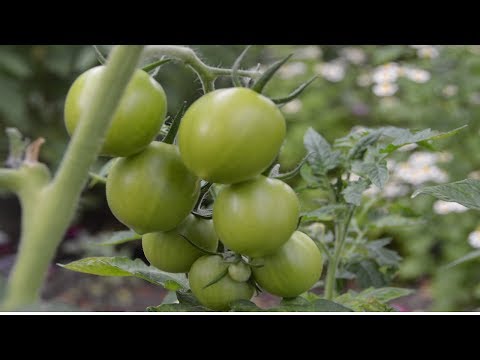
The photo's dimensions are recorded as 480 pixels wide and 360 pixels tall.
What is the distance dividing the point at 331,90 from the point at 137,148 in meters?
2.12

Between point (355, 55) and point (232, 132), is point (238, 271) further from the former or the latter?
point (355, 55)

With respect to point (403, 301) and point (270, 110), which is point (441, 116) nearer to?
point (403, 301)

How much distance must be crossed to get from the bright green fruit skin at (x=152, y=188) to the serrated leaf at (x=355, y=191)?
0.60 feet

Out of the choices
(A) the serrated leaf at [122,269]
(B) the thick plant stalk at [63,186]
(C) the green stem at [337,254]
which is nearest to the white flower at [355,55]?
(C) the green stem at [337,254]

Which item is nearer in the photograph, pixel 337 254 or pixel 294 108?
pixel 337 254

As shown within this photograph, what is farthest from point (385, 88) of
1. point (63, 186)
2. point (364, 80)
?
point (63, 186)

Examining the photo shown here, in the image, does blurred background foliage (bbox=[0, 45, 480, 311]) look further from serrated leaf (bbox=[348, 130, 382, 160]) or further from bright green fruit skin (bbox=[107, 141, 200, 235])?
bright green fruit skin (bbox=[107, 141, 200, 235])

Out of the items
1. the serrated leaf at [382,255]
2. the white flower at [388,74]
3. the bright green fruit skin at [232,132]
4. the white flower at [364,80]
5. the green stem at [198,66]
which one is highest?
the green stem at [198,66]

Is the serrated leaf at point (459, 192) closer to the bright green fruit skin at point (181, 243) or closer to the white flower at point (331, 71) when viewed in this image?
the bright green fruit skin at point (181, 243)

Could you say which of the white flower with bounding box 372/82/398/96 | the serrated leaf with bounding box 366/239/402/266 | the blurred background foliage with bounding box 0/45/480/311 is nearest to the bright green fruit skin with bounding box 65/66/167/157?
the serrated leaf with bounding box 366/239/402/266

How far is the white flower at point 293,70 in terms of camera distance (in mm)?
2383

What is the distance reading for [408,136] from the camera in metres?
0.56

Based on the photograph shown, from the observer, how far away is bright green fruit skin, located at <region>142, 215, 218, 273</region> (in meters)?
0.46

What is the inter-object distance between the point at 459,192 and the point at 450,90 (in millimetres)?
1637
